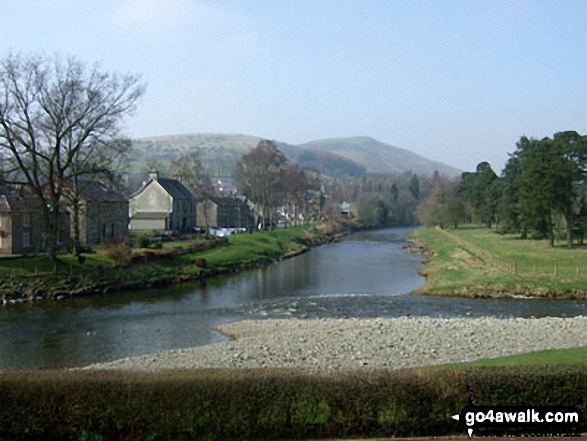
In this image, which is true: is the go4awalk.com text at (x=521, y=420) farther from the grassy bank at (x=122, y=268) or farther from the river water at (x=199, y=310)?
the grassy bank at (x=122, y=268)

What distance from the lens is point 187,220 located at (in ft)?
298

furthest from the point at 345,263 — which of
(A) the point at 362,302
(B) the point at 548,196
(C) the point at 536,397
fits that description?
(C) the point at 536,397

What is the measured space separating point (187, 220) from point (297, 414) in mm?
79402

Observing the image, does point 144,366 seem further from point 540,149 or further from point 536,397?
point 540,149

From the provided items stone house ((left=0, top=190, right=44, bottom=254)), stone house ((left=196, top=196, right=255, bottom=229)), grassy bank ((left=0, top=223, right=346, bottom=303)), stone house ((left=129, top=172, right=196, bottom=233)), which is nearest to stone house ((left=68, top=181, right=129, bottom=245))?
stone house ((left=0, top=190, right=44, bottom=254))

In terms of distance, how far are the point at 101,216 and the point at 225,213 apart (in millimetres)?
44153

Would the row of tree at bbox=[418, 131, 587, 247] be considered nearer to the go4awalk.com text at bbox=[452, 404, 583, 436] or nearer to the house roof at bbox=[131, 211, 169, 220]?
the house roof at bbox=[131, 211, 169, 220]

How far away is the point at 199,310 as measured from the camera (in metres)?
39.8

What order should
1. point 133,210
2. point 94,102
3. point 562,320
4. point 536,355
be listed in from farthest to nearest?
1. point 133,210
2. point 94,102
3. point 562,320
4. point 536,355

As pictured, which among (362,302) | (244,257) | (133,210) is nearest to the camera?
(362,302)

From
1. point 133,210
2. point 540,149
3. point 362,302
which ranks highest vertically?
point 540,149

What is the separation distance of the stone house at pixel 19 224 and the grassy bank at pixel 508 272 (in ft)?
107

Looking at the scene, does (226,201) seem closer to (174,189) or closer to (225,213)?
(225,213)

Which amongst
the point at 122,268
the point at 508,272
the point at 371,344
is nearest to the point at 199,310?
the point at 122,268
